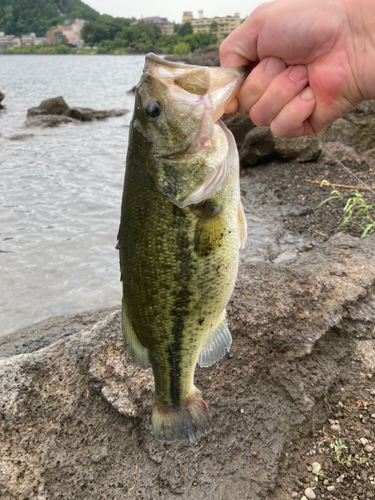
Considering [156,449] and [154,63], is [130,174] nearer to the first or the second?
[154,63]

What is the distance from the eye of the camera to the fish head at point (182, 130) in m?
1.95

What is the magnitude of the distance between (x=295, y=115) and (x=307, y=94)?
0.13 meters

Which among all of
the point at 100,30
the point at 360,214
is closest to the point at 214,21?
the point at 100,30

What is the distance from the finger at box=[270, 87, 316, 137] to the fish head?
0.52 metres

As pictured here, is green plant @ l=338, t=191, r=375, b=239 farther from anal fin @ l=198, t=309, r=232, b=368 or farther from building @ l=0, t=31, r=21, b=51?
building @ l=0, t=31, r=21, b=51

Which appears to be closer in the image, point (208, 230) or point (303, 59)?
point (208, 230)

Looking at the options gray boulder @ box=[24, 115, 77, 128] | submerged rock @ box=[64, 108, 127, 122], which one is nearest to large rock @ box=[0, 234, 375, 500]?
gray boulder @ box=[24, 115, 77, 128]

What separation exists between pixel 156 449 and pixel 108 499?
0.41 m

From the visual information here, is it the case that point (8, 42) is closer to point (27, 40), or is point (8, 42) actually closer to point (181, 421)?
point (27, 40)

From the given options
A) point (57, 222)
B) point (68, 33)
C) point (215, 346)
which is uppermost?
point (68, 33)

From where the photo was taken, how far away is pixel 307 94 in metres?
2.34

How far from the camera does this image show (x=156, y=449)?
8.88ft

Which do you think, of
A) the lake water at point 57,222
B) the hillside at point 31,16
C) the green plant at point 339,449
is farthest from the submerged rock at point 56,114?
the hillside at point 31,16

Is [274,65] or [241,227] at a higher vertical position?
[274,65]
